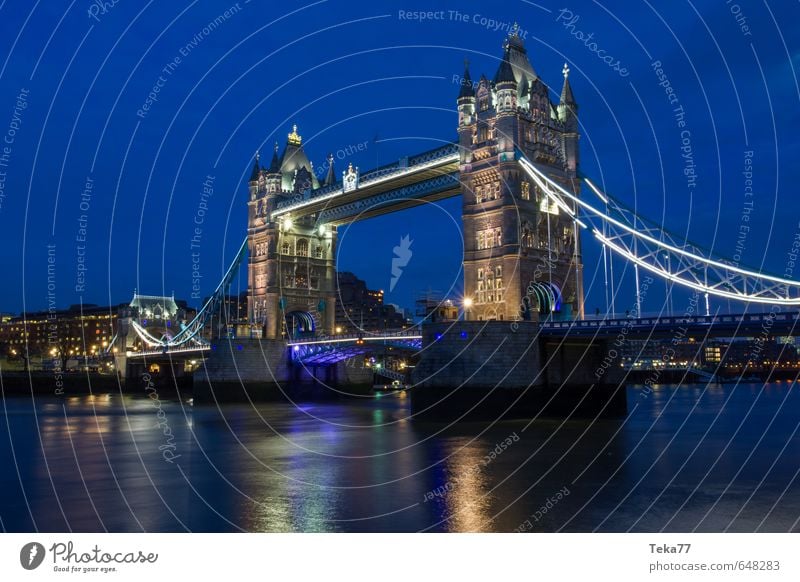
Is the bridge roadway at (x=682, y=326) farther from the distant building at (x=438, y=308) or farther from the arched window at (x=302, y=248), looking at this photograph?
the arched window at (x=302, y=248)

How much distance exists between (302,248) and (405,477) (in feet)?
153

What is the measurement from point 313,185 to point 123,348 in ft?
147

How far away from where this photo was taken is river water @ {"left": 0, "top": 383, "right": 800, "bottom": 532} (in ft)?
48.5

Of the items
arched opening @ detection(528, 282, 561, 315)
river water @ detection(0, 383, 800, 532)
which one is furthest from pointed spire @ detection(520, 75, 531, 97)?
river water @ detection(0, 383, 800, 532)

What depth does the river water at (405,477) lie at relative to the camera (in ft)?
48.5

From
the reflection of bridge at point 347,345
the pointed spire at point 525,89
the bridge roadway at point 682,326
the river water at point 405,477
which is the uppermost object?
the pointed spire at point 525,89

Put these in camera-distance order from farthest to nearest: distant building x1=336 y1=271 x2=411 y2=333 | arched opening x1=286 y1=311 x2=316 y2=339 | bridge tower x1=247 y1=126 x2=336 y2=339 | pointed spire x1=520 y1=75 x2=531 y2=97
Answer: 1. distant building x1=336 y1=271 x2=411 y2=333
2. arched opening x1=286 y1=311 x2=316 y2=339
3. bridge tower x1=247 y1=126 x2=336 y2=339
4. pointed spire x1=520 y1=75 x2=531 y2=97

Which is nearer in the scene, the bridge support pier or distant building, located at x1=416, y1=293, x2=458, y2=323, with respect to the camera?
the bridge support pier

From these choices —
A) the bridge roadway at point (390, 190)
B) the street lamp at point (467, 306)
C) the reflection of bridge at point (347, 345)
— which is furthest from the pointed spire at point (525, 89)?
the reflection of bridge at point (347, 345)

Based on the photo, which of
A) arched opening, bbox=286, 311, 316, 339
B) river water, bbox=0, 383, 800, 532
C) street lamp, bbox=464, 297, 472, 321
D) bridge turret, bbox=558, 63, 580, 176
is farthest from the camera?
arched opening, bbox=286, 311, 316, 339

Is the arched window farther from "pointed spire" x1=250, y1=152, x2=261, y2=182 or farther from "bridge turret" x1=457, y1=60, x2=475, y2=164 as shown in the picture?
"bridge turret" x1=457, y1=60, x2=475, y2=164

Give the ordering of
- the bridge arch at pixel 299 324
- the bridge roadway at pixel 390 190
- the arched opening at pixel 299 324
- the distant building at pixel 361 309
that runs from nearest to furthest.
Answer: the bridge roadway at pixel 390 190
the bridge arch at pixel 299 324
the arched opening at pixel 299 324
the distant building at pixel 361 309

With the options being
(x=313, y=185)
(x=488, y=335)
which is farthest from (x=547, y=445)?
(x=313, y=185)
